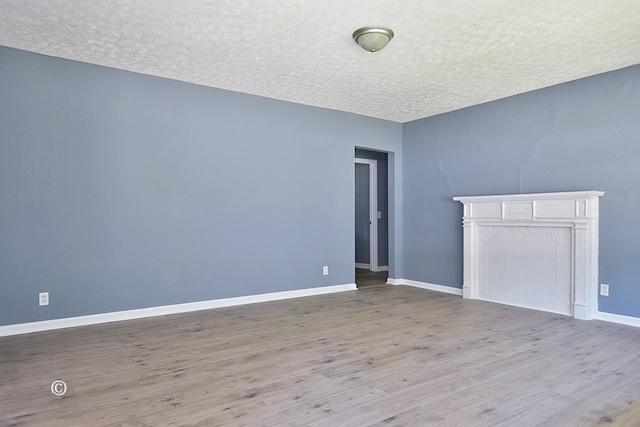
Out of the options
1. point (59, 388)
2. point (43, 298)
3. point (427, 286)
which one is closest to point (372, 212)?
point (427, 286)

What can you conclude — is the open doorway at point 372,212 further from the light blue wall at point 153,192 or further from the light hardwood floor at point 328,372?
the light hardwood floor at point 328,372

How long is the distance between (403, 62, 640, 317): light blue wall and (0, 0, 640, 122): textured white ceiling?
291 millimetres

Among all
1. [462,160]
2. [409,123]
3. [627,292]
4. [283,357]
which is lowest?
[283,357]

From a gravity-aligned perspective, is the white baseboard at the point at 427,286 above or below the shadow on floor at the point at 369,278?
above

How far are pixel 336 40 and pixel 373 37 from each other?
1.15ft

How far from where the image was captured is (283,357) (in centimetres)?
290

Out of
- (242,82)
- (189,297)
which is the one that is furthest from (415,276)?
(242,82)

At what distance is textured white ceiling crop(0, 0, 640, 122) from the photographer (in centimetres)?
282

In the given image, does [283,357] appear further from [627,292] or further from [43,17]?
[627,292]

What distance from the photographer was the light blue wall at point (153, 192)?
354 cm

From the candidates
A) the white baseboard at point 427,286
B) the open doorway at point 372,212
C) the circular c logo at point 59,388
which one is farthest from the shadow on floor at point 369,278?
the circular c logo at point 59,388

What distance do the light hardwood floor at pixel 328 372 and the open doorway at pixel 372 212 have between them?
3586 millimetres

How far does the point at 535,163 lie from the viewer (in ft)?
15.1

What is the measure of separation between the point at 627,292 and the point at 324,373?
3.25 m
